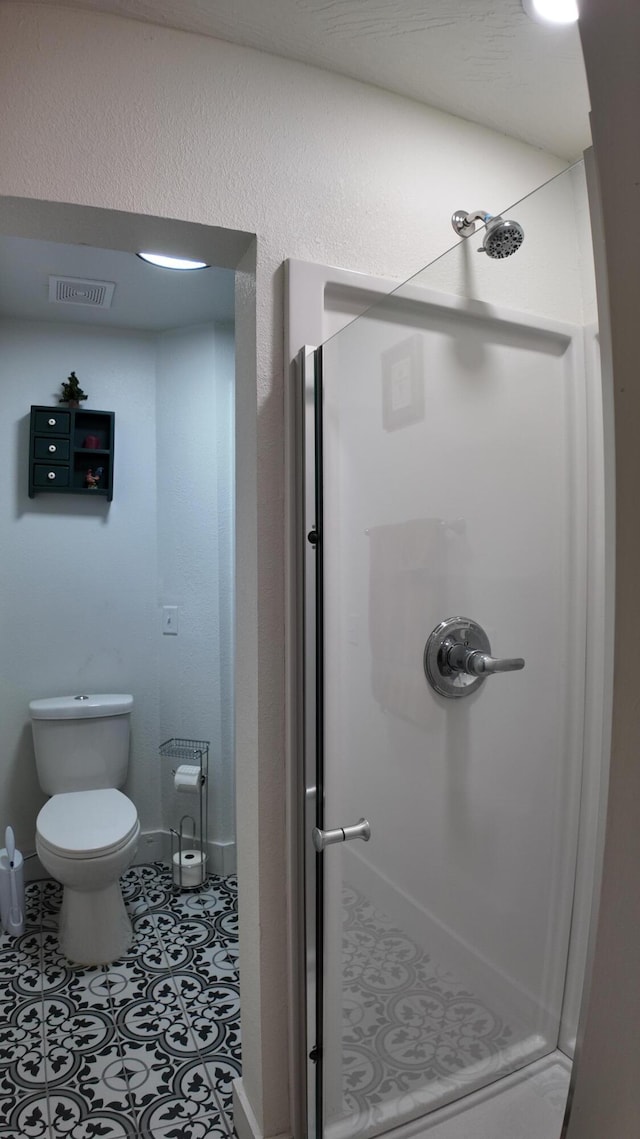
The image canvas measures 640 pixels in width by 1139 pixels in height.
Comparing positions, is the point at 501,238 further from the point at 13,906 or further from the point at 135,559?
the point at 13,906

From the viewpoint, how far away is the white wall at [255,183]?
3.74 feet

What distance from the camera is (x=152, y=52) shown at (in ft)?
3.90

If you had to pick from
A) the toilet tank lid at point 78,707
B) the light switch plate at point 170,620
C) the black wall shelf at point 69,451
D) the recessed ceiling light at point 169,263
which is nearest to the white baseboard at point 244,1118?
the toilet tank lid at point 78,707

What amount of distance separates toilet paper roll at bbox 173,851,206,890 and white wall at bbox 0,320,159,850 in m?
0.27

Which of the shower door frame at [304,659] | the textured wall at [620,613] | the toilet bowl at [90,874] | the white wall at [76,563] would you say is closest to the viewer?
the textured wall at [620,613]

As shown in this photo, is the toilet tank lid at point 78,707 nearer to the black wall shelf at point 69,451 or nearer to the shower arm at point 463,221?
the black wall shelf at point 69,451

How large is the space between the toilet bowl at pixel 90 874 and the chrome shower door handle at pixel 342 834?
3.66ft

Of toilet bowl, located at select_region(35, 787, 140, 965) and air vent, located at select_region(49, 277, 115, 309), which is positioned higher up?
air vent, located at select_region(49, 277, 115, 309)

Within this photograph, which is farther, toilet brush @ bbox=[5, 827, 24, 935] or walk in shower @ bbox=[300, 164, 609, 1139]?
toilet brush @ bbox=[5, 827, 24, 935]

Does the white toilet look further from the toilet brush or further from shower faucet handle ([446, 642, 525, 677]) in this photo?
shower faucet handle ([446, 642, 525, 677])

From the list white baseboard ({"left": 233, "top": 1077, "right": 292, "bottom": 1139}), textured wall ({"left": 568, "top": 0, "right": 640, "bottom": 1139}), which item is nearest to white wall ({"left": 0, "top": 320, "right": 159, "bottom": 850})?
white baseboard ({"left": 233, "top": 1077, "right": 292, "bottom": 1139})

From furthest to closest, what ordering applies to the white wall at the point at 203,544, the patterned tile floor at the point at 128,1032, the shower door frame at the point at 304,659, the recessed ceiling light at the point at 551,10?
1. the white wall at the point at 203,544
2. the patterned tile floor at the point at 128,1032
3. the shower door frame at the point at 304,659
4. the recessed ceiling light at the point at 551,10

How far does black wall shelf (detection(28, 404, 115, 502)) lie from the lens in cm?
248

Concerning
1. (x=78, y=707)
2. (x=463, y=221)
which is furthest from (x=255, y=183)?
(x=78, y=707)
